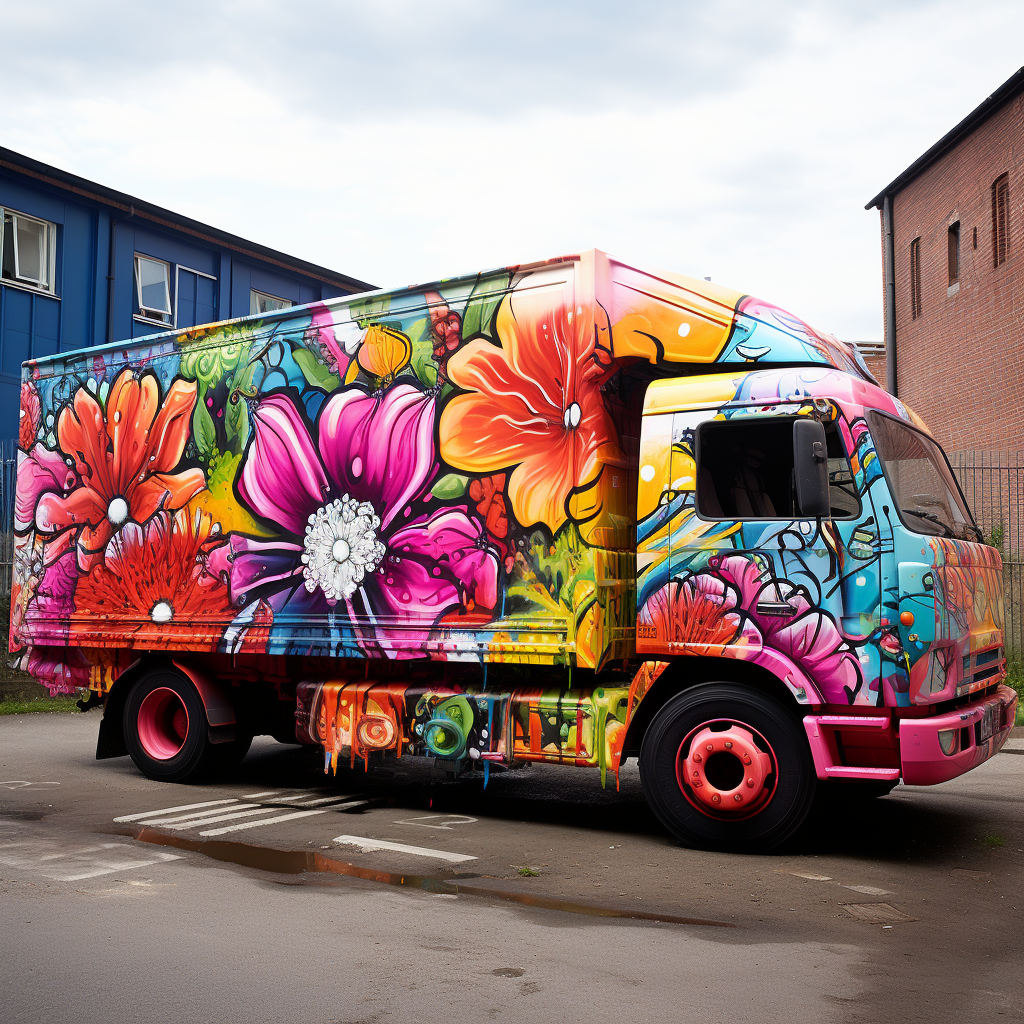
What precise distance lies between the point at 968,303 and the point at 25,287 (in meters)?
17.3

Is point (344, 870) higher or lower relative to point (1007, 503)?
lower

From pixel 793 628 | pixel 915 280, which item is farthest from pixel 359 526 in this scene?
pixel 915 280

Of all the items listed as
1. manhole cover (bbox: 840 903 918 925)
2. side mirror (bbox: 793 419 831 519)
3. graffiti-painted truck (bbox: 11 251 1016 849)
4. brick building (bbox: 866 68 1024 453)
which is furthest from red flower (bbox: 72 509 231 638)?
brick building (bbox: 866 68 1024 453)

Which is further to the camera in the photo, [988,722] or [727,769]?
[988,722]

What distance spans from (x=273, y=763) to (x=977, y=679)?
20.4 feet

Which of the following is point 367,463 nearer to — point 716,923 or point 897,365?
point 716,923

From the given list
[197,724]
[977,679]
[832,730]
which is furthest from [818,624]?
[197,724]

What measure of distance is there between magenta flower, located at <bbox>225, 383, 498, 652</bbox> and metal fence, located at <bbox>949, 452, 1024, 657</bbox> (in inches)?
347

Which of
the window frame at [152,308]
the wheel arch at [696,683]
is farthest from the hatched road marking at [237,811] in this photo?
the window frame at [152,308]

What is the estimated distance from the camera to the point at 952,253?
21734 mm

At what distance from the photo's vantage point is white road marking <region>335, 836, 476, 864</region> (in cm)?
627

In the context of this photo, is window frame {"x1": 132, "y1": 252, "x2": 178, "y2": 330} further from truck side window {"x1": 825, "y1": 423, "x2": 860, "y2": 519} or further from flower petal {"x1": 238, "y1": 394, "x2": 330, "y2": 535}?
truck side window {"x1": 825, "y1": 423, "x2": 860, "y2": 519}

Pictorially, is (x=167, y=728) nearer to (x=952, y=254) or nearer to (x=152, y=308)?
(x=152, y=308)

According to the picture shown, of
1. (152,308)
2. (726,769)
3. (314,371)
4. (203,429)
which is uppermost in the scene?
(152,308)
